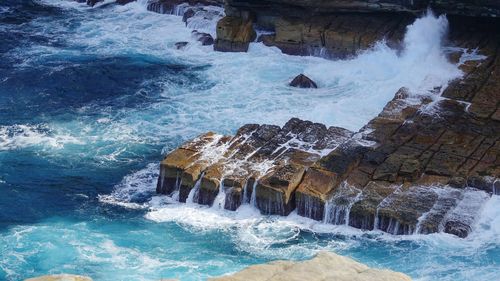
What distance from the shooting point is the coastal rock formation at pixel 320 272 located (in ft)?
54.9

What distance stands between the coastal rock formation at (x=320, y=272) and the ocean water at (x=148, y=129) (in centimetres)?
863

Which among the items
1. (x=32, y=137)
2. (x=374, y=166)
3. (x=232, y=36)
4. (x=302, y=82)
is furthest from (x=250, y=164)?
(x=232, y=36)

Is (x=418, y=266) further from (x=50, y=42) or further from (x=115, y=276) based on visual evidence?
(x=50, y=42)

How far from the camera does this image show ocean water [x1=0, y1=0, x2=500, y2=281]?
2698 cm

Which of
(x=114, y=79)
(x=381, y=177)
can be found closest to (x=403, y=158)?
(x=381, y=177)

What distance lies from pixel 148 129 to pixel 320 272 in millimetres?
20939

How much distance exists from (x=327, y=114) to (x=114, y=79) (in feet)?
41.8

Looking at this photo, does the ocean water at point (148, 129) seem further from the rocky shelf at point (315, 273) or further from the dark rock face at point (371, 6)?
the rocky shelf at point (315, 273)

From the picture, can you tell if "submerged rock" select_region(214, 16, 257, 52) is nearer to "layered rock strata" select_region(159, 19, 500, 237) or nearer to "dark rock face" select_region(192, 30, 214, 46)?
"dark rock face" select_region(192, 30, 214, 46)

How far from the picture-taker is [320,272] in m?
17.1

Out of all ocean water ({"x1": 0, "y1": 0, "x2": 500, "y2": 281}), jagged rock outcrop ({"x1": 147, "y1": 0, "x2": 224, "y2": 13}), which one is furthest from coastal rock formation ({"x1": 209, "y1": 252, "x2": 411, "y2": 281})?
jagged rock outcrop ({"x1": 147, "y1": 0, "x2": 224, "y2": 13})

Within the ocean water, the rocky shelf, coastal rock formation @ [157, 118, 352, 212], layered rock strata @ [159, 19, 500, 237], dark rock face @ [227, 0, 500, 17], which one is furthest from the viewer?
dark rock face @ [227, 0, 500, 17]

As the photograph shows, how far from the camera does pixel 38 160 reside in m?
34.2

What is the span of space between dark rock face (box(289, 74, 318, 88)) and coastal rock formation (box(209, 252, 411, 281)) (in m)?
22.6
